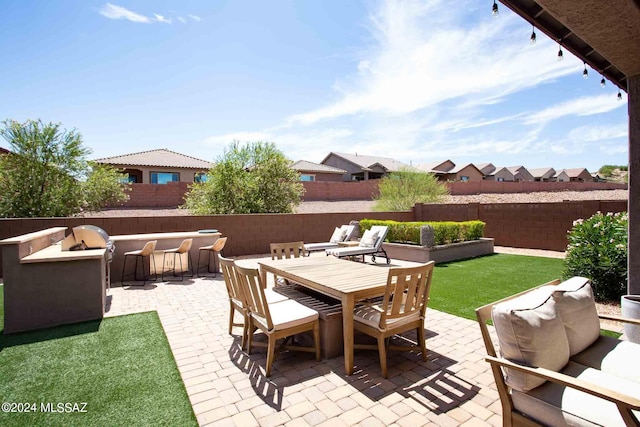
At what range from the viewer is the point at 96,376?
278cm

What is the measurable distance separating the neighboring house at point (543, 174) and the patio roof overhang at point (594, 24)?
60323 millimetres

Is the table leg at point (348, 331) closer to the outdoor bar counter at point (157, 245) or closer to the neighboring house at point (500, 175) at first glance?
the outdoor bar counter at point (157, 245)

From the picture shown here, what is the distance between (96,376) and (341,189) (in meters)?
21.1

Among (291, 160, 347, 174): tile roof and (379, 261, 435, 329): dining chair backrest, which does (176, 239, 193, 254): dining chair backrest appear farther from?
(291, 160, 347, 174): tile roof

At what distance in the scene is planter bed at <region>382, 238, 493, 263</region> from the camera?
328 inches

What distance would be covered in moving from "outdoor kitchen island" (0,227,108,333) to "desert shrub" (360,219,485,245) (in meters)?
7.42

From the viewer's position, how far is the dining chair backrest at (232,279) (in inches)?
123

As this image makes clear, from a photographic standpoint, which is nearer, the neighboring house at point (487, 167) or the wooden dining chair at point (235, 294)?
the wooden dining chair at point (235, 294)

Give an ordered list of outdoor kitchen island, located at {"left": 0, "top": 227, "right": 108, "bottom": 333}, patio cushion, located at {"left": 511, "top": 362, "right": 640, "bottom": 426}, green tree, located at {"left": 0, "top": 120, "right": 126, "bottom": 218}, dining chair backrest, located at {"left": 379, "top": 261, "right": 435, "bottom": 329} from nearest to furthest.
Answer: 1. patio cushion, located at {"left": 511, "top": 362, "right": 640, "bottom": 426}
2. dining chair backrest, located at {"left": 379, "top": 261, "right": 435, "bottom": 329}
3. outdoor kitchen island, located at {"left": 0, "top": 227, "right": 108, "bottom": 333}
4. green tree, located at {"left": 0, "top": 120, "right": 126, "bottom": 218}

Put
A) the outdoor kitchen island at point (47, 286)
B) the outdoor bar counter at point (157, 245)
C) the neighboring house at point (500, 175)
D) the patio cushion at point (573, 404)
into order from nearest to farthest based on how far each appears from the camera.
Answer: the patio cushion at point (573, 404)
the outdoor kitchen island at point (47, 286)
the outdoor bar counter at point (157, 245)
the neighboring house at point (500, 175)

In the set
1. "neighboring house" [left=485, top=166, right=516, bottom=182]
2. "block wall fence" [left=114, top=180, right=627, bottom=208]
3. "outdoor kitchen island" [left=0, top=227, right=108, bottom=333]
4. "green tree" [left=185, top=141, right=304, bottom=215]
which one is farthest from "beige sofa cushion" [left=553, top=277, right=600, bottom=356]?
"neighboring house" [left=485, top=166, right=516, bottom=182]

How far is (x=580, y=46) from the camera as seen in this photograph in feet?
11.1

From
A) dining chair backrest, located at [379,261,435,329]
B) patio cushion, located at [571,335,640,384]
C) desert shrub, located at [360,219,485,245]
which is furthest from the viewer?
desert shrub, located at [360,219,485,245]

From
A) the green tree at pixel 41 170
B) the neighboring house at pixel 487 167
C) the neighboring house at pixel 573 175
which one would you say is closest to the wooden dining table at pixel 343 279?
the green tree at pixel 41 170
